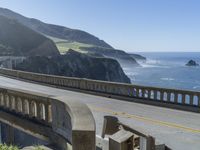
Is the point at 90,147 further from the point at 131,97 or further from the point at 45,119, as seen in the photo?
the point at 131,97

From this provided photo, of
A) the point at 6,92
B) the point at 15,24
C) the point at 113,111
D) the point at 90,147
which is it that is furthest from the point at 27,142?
the point at 15,24

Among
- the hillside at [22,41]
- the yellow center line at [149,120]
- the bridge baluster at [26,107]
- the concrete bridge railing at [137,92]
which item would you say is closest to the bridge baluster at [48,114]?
the bridge baluster at [26,107]

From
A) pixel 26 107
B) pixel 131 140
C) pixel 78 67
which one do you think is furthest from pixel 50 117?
pixel 78 67

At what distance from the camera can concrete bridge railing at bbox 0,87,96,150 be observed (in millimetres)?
4375

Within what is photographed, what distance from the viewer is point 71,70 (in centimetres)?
8975

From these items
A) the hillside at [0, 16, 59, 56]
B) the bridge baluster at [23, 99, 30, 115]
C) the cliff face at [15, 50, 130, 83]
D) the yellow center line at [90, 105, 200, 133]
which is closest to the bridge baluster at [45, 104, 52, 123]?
the bridge baluster at [23, 99, 30, 115]

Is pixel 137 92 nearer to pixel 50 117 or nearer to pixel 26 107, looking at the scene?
pixel 26 107

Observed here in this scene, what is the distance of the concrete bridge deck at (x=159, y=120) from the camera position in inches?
351

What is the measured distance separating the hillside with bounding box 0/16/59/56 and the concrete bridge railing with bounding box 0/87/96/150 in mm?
107936

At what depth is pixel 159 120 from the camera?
11750 millimetres

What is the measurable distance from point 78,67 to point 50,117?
279 feet

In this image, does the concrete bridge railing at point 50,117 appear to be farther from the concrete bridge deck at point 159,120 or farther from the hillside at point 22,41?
the hillside at point 22,41

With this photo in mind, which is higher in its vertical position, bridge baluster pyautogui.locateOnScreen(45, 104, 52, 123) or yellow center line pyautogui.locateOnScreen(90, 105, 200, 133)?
bridge baluster pyautogui.locateOnScreen(45, 104, 52, 123)

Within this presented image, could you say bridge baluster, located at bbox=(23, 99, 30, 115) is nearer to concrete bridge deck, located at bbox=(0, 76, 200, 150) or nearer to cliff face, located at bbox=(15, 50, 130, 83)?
concrete bridge deck, located at bbox=(0, 76, 200, 150)
